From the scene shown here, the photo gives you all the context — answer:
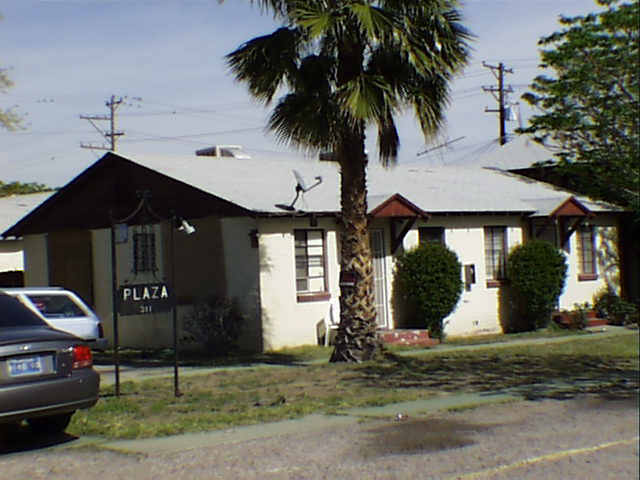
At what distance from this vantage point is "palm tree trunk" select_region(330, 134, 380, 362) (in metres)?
15.4

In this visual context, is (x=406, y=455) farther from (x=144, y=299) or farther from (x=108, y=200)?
(x=108, y=200)

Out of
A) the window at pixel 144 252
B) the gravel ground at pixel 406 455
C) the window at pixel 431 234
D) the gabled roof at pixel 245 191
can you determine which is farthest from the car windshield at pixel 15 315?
the window at pixel 431 234

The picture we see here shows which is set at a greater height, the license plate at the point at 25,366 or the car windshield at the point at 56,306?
the car windshield at the point at 56,306

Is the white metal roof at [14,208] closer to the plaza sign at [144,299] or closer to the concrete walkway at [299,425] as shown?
the plaza sign at [144,299]

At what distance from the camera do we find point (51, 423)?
31.3 feet

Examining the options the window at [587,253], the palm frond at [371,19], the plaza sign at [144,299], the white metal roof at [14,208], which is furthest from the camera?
the white metal roof at [14,208]

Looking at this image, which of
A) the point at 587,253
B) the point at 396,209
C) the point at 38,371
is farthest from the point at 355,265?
the point at 587,253

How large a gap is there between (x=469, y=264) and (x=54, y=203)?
11.1 meters

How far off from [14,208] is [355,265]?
21.6m

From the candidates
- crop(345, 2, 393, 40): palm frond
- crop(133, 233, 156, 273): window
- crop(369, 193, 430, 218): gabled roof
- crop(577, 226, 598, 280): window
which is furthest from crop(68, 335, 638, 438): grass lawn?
crop(577, 226, 598, 280): window

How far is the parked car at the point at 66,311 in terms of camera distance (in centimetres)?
1734

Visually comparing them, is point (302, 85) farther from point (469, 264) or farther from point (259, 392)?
point (469, 264)

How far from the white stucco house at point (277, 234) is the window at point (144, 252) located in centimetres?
3

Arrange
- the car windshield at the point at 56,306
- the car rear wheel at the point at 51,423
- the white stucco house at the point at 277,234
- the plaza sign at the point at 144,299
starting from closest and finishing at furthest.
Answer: the car rear wheel at the point at 51,423 → the plaza sign at the point at 144,299 → the car windshield at the point at 56,306 → the white stucco house at the point at 277,234
